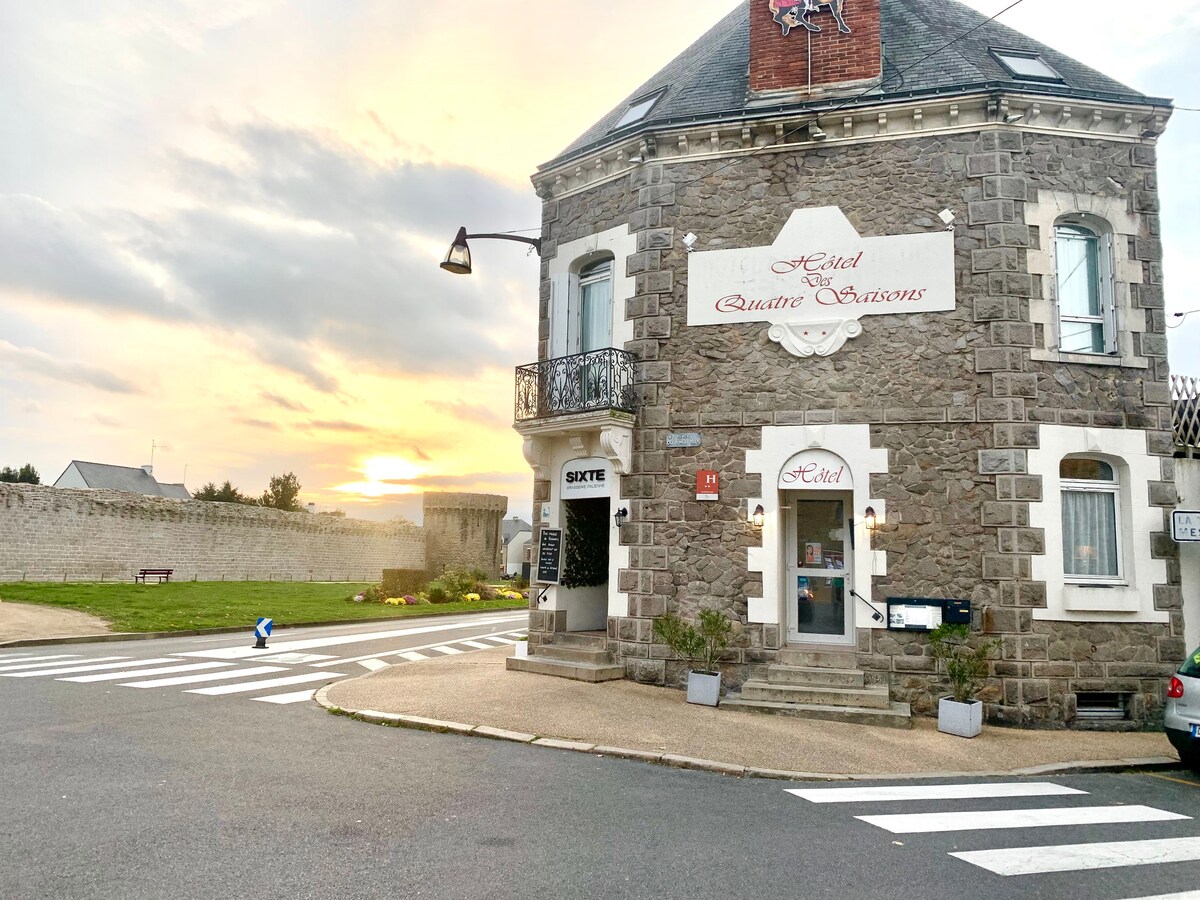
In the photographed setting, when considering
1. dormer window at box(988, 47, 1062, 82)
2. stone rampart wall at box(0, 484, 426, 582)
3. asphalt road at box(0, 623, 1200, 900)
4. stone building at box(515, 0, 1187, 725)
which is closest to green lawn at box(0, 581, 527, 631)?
stone rampart wall at box(0, 484, 426, 582)

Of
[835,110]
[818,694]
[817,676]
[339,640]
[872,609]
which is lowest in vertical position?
[339,640]

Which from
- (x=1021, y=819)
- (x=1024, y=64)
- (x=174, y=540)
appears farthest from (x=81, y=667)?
(x=174, y=540)

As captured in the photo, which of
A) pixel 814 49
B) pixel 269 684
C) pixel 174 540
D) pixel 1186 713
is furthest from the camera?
pixel 174 540

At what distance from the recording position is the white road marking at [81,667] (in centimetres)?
1151

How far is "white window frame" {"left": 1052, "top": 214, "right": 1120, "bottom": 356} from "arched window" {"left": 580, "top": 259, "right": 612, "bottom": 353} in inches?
256

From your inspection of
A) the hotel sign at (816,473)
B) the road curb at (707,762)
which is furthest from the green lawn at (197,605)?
the hotel sign at (816,473)

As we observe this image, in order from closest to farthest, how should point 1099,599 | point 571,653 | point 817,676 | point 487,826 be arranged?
point 487,826 < point 1099,599 < point 817,676 < point 571,653

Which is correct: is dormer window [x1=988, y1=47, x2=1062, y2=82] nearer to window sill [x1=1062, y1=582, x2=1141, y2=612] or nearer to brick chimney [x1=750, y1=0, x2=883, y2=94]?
brick chimney [x1=750, y1=0, x2=883, y2=94]

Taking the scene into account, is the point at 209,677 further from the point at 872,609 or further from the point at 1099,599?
the point at 1099,599

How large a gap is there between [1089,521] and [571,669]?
7.40 m

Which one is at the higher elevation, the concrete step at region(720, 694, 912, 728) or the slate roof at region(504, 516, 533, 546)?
the slate roof at region(504, 516, 533, 546)

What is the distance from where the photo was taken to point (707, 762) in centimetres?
743

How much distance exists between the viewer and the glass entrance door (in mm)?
11133

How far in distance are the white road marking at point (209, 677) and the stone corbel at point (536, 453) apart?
17.3ft
